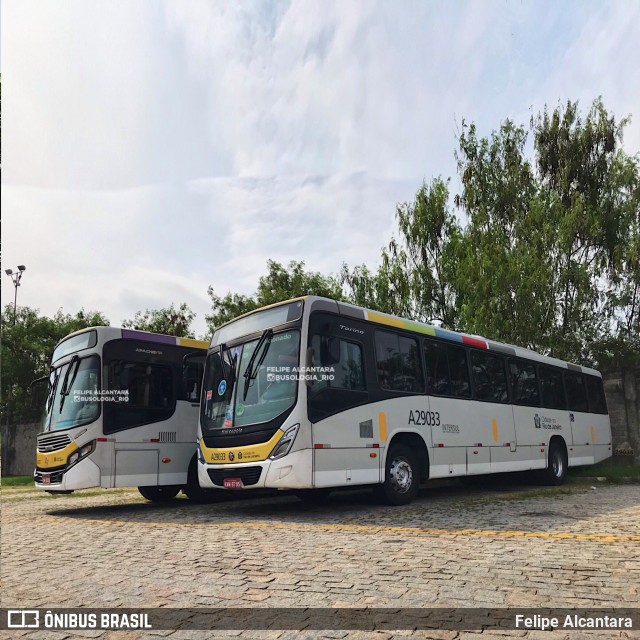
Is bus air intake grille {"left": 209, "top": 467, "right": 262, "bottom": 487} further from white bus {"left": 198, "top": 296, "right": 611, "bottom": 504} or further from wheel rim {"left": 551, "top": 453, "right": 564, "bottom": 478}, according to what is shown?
wheel rim {"left": 551, "top": 453, "right": 564, "bottom": 478}

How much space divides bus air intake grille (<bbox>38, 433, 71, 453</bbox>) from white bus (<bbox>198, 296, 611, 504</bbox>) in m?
2.60

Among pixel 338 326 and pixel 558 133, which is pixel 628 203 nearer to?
pixel 558 133

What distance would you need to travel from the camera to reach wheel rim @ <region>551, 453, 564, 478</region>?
16.7 m

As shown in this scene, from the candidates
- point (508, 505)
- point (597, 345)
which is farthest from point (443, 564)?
point (597, 345)

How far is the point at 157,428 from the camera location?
41.6 feet

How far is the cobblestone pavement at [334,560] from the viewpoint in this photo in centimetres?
481

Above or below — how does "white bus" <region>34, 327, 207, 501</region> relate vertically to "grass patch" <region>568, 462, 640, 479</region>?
above

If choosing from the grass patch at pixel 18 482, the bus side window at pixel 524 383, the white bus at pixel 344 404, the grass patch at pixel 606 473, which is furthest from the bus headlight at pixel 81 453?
the grass patch at pixel 18 482

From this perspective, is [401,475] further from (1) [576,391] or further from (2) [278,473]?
(1) [576,391]

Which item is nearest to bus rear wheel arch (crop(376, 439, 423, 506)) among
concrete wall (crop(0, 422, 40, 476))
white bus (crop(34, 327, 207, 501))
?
white bus (crop(34, 327, 207, 501))

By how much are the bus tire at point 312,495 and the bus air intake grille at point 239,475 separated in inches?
87.8

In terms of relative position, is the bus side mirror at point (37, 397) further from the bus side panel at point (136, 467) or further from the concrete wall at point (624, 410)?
the concrete wall at point (624, 410)

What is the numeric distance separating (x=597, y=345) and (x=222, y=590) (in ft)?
65.4

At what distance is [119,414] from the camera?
12039 millimetres
